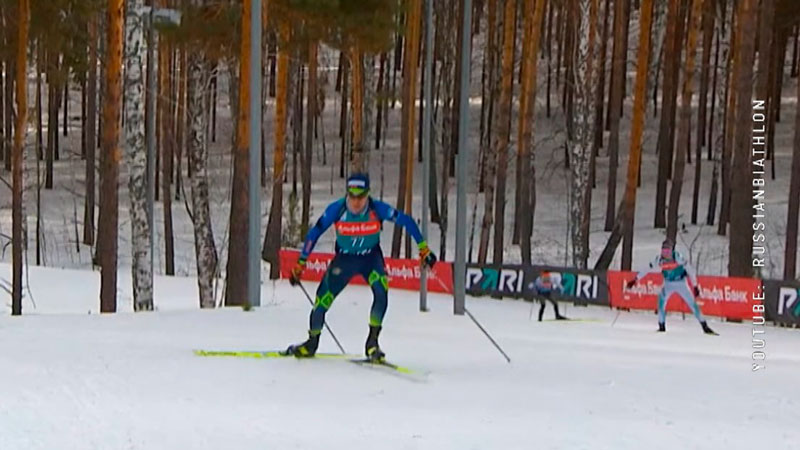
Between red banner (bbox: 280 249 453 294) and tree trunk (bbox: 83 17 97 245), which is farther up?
tree trunk (bbox: 83 17 97 245)

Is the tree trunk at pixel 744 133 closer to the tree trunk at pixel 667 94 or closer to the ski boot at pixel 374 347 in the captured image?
the tree trunk at pixel 667 94

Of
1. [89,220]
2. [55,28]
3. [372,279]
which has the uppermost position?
[55,28]

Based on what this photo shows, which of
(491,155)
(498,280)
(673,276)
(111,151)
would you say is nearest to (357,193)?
(111,151)

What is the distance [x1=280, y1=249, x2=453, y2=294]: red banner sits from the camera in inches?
891

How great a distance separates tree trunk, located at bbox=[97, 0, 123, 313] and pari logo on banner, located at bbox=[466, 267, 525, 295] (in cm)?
894

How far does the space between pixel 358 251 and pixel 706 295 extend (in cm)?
1201

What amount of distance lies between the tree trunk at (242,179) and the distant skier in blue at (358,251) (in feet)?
22.2

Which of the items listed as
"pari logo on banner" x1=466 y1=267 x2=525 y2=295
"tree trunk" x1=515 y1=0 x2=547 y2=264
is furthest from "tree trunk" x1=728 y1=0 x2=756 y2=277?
"tree trunk" x1=515 y1=0 x2=547 y2=264

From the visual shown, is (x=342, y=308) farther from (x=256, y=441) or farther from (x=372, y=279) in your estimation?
(x=256, y=441)

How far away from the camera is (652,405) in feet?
25.7

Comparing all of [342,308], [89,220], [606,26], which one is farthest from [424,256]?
[606,26]

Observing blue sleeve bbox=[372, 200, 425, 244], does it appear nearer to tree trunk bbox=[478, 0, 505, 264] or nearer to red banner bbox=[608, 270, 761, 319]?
red banner bbox=[608, 270, 761, 319]

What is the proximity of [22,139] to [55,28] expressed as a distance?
2.19 metres

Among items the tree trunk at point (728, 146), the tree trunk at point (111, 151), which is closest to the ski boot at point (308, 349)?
the tree trunk at point (111, 151)
